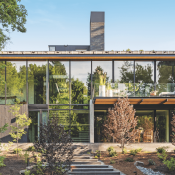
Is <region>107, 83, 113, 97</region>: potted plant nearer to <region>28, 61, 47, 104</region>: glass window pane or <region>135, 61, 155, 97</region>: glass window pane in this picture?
<region>135, 61, 155, 97</region>: glass window pane

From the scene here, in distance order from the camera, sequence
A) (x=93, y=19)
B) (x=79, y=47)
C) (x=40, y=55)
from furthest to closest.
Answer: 1. (x=79, y=47)
2. (x=93, y=19)
3. (x=40, y=55)

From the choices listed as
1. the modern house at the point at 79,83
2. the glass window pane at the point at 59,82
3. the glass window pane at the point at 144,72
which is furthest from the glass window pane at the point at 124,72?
the glass window pane at the point at 59,82

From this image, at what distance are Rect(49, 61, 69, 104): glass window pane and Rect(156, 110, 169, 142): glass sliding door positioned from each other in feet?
21.0

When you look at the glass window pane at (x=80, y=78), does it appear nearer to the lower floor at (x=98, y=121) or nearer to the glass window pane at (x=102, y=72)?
the glass window pane at (x=102, y=72)

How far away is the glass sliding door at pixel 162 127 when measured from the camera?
13477 millimetres

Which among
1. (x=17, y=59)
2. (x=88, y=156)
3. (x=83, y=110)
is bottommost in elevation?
(x=88, y=156)

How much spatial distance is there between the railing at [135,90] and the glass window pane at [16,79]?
5.25m

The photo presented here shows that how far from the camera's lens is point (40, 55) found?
1308cm

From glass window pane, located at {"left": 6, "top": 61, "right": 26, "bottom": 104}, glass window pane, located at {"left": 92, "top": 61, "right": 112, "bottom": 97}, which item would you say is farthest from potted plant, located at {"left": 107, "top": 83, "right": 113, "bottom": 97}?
glass window pane, located at {"left": 6, "top": 61, "right": 26, "bottom": 104}

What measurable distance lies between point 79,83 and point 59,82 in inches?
55.8

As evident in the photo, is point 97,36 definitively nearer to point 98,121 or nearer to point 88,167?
point 98,121

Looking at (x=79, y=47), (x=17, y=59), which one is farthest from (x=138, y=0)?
(x=79, y=47)

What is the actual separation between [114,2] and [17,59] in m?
9.70

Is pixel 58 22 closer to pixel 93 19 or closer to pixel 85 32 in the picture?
pixel 85 32
